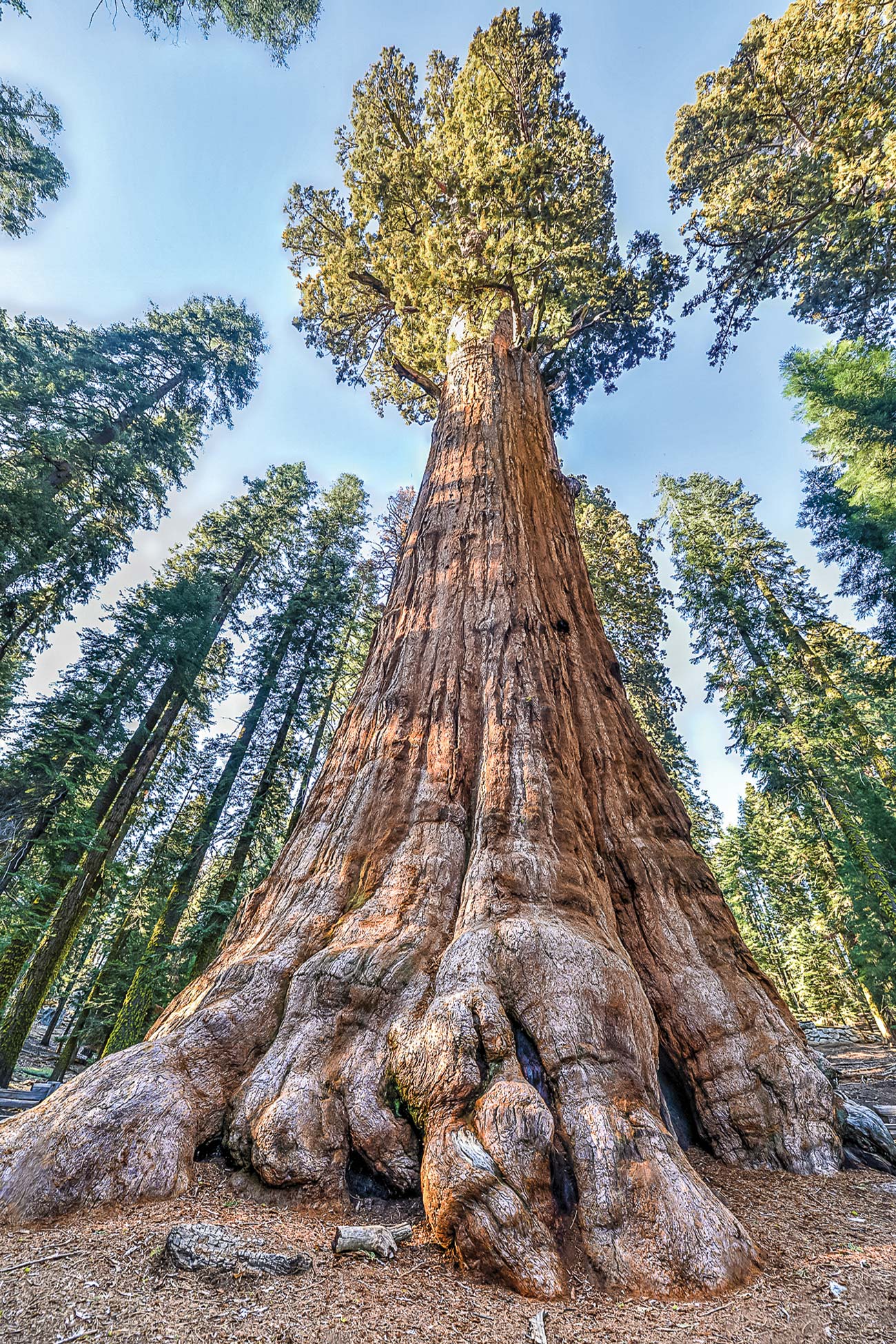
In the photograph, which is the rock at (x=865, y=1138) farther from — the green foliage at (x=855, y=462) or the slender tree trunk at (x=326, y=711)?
the green foliage at (x=855, y=462)

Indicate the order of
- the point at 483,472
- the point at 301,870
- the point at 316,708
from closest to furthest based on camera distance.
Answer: the point at 301,870
the point at 483,472
the point at 316,708

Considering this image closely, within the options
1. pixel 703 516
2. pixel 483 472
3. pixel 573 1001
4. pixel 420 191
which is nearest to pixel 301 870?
pixel 573 1001

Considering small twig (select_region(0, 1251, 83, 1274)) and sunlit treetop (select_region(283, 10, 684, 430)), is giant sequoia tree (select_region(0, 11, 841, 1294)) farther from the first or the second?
sunlit treetop (select_region(283, 10, 684, 430))

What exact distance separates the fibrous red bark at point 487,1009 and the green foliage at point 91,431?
10.3 m

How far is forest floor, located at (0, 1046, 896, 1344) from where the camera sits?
1.46 meters

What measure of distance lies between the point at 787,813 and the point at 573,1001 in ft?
59.2

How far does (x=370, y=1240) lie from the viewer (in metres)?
1.86

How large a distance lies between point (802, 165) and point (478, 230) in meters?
5.14

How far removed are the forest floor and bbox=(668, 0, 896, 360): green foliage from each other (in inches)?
396

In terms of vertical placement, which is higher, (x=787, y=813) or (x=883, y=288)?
(x=883, y=288)

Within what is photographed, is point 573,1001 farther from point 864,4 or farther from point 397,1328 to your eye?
point 864,4

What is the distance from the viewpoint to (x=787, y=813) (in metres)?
17.1

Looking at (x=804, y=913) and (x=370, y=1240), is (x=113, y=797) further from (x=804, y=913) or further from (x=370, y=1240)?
(x=804, y=913)

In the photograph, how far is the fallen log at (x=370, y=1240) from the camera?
183 cm
